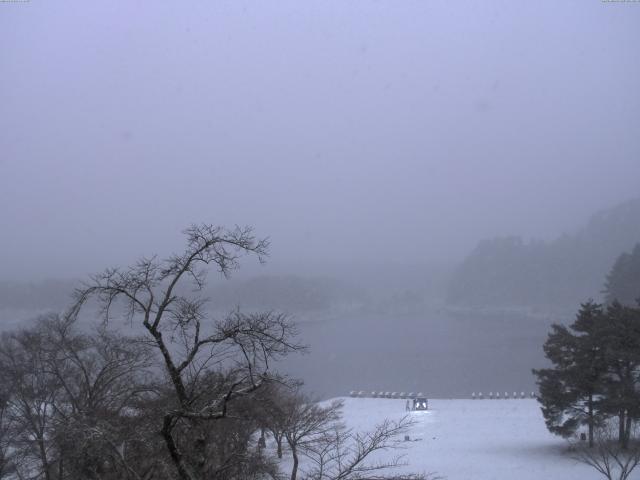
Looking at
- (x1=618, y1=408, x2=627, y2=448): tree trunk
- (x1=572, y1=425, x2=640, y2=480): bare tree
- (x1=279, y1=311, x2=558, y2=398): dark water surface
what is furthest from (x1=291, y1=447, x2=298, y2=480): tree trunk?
(x1=279, y1=311, x2=558, y2=398): dark water surface

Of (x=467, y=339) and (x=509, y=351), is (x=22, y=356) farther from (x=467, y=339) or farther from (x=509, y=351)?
(x=467, y=339)

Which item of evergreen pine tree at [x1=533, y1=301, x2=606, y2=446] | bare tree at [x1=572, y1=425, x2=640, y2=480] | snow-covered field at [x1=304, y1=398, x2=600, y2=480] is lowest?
snow-covered field at [x1=304, y1=398, x2=600, y2=480]

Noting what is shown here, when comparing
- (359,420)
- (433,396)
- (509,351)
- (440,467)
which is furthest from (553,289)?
(440,467)

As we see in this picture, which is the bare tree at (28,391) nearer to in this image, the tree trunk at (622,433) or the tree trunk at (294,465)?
the tree trunk at (294,465)

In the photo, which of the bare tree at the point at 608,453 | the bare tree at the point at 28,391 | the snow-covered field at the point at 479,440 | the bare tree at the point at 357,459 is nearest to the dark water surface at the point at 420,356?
the snow-covered field at the point at 479,440

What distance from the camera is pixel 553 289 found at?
252ft

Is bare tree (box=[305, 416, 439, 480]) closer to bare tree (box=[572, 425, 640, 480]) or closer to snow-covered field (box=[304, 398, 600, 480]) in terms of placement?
snow-covered field (box=[304, 398, 600, 480])

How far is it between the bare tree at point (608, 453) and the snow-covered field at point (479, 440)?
1.15 feet

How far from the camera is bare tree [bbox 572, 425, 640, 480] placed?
12.3m

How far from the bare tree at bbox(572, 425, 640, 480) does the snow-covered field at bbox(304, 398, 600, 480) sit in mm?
350

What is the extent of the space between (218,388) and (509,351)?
4622 cm

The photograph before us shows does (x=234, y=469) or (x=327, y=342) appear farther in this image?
(x=327, y=342)

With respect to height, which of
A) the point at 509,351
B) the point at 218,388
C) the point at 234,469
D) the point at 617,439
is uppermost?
the point at 218,388

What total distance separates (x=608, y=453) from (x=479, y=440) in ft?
20.7
